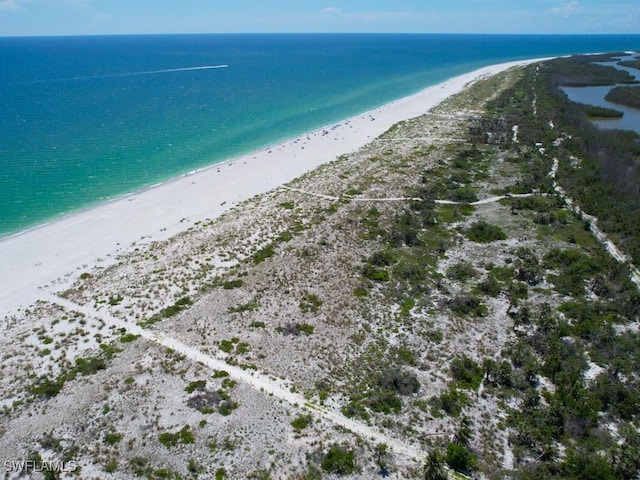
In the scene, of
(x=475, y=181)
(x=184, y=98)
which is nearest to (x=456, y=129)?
(x=475, y=181)

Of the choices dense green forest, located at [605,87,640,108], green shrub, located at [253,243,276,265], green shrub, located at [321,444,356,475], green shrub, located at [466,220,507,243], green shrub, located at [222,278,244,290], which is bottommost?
green shrub, located at [321,444,356,475]

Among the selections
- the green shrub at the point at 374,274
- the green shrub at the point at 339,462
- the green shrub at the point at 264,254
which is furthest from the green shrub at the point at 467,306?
the green shrub at the point at 264,254

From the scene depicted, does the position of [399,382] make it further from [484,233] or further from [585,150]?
[585,150]

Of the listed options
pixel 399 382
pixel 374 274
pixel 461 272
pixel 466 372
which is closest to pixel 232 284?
pixel 374 274

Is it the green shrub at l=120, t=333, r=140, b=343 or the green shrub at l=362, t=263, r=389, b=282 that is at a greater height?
the green shrub at l=362, t=263, r=389, b=282

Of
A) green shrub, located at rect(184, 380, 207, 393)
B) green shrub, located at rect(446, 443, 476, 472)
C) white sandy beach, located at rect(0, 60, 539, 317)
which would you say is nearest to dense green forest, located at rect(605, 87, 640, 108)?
white sandy beach, located at rect(0, 60, 539, 317)

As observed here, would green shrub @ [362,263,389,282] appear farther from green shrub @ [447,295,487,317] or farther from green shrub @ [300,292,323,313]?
green shrub @ [447,295,487,317]
